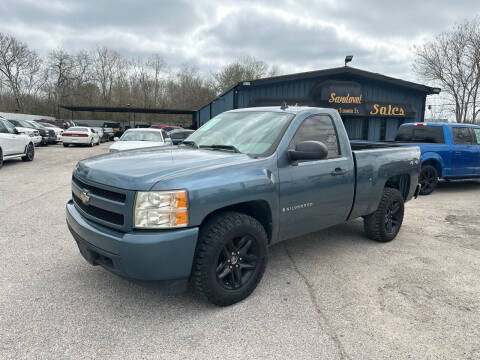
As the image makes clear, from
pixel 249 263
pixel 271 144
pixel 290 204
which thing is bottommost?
pixel 249 263

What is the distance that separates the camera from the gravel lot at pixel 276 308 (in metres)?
2.48

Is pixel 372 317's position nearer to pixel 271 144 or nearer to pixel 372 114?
pixel 271 144

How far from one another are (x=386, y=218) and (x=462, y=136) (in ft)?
20.1

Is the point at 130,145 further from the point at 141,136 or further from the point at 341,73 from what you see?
the point at 341,73

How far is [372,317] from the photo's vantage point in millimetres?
2924

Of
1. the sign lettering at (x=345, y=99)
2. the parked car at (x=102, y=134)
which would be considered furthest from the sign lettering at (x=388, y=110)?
the parked car at (x=102, y=134)

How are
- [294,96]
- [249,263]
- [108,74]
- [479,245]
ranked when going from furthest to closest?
[108,74] → [294,96] → [479,245] → [249,263]

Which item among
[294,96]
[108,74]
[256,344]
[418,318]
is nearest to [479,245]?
[418,318]


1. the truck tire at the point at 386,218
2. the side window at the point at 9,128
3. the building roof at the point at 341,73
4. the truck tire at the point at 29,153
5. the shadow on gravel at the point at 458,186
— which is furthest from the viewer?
the building roof at the point at 341,73

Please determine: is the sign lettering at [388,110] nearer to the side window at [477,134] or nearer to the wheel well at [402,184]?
the side window at [477,134]

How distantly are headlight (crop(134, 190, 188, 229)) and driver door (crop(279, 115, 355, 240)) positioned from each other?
3.72 feet

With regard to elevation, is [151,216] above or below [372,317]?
above

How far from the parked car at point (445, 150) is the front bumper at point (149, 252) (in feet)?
26.1

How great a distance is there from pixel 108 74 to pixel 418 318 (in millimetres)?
65928
